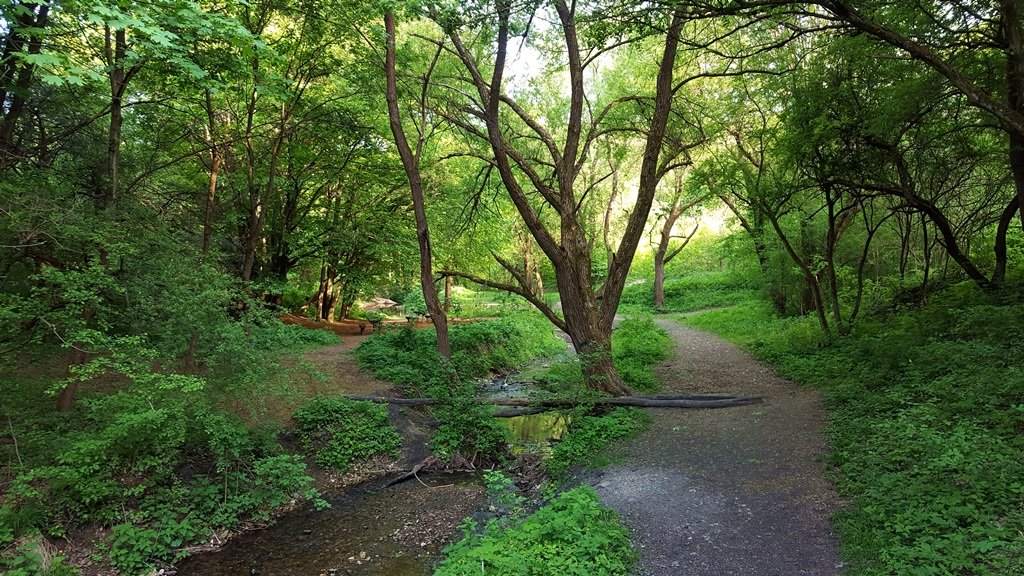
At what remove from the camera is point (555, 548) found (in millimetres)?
4195

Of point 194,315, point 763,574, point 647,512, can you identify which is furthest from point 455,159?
point 763,574

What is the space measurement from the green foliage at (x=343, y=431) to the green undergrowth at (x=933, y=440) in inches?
264

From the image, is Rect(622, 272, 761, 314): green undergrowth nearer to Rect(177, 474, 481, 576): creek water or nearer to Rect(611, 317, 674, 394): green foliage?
Rect(611, 317, 674, 394): green foliage

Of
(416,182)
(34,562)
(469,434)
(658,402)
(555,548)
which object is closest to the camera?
(555,548)

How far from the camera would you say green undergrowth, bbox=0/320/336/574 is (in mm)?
5238

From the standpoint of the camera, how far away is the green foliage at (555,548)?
3975mm

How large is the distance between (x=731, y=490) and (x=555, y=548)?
245 centimetres

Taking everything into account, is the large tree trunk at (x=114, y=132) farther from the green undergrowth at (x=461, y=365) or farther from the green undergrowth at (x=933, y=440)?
the green undergrowth at (x=933, y=440)

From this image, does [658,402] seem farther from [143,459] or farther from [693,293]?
[693,293]

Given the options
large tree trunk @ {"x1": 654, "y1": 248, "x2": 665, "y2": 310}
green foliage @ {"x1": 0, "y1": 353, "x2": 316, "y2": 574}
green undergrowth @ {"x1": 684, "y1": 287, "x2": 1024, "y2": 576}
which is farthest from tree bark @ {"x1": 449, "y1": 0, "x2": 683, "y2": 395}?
large tree trunk @ {"x1": 654, "y1": 248, "x2": 665, "y2": 310}

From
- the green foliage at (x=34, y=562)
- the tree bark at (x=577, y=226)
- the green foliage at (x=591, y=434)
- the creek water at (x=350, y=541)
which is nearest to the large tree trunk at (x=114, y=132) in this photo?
the green foliage at (x=34, y=562)

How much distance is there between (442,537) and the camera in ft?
19.2

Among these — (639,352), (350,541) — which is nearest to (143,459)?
(350,541)

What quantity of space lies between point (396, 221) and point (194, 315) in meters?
8.73
